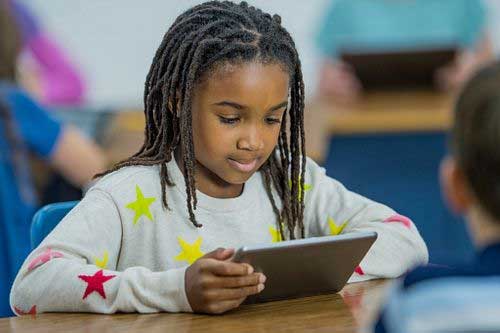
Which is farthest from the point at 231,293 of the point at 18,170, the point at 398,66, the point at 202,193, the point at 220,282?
the point at 398,66

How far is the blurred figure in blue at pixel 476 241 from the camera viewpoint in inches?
46.8

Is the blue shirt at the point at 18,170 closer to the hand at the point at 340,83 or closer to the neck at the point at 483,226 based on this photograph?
the hand at the point at 340,83

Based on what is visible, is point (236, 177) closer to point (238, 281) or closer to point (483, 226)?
point (238, 281)

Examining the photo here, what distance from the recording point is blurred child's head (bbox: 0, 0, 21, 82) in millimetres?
3271

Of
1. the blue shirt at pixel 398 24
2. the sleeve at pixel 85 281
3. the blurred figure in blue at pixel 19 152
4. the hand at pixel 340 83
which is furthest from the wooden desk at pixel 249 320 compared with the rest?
the blue shirt at pixel 398 24

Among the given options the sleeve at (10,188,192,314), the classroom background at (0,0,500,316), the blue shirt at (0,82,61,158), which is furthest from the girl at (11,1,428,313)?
the blue shirt at (0,82,61,158)

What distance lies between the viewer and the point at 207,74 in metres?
1.87

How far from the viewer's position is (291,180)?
2.06 m

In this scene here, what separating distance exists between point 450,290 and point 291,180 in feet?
2.86

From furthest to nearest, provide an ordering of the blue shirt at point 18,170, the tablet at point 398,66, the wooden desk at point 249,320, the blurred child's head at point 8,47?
the tablet at point 398,66 → the blurred child's head at point 8,47 → the blue shirt at point 18,170 → the wooden desk at point 249,320

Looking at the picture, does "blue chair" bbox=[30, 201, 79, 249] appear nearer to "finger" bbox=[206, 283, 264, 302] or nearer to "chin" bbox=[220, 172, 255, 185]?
"chin" bbox=[220, 172, 255, 185]

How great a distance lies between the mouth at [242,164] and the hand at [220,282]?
0.90ft

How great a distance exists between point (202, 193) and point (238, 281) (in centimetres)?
37

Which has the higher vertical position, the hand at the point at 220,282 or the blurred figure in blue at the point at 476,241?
the blurred figure in blue at the point at 476,241
